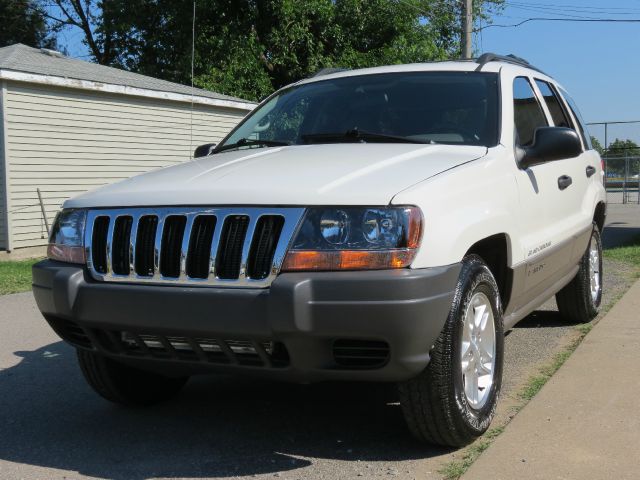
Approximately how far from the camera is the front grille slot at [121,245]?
340cm

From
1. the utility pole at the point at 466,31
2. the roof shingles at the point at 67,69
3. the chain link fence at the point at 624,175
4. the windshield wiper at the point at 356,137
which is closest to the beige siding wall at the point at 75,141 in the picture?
the roof shingles at the point at 67,69

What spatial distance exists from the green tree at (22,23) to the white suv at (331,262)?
104 feet

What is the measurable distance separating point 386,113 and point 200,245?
163 centimetres

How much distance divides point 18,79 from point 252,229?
424 inches

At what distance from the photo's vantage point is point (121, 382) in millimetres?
4141

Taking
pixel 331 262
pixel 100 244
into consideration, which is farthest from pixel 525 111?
pixel 100 244

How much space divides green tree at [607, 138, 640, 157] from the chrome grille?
2403cm

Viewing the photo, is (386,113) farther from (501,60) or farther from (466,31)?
(466,31)

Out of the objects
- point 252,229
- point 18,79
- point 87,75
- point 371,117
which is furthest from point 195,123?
point 252,229

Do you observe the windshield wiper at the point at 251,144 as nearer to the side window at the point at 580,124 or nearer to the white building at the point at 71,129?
the side window at the point at 580,124

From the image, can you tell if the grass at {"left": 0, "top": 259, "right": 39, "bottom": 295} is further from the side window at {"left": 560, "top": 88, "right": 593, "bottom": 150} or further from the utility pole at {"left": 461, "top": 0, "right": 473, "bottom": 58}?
the utility pole at {"left": 461, "top": 0, "right": 473, "bottom": 58}

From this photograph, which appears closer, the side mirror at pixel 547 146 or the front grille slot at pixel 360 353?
the front grille slot at pixel 360 353

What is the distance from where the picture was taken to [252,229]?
3127 millimetres

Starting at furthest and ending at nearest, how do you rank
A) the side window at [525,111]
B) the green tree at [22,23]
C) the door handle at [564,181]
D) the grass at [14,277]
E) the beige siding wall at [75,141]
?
the green tree at [22,23] → the beige siding wall at [75,141] → the grass at [14,277] → the door handle at [564,181] → the side window at [525,111]
